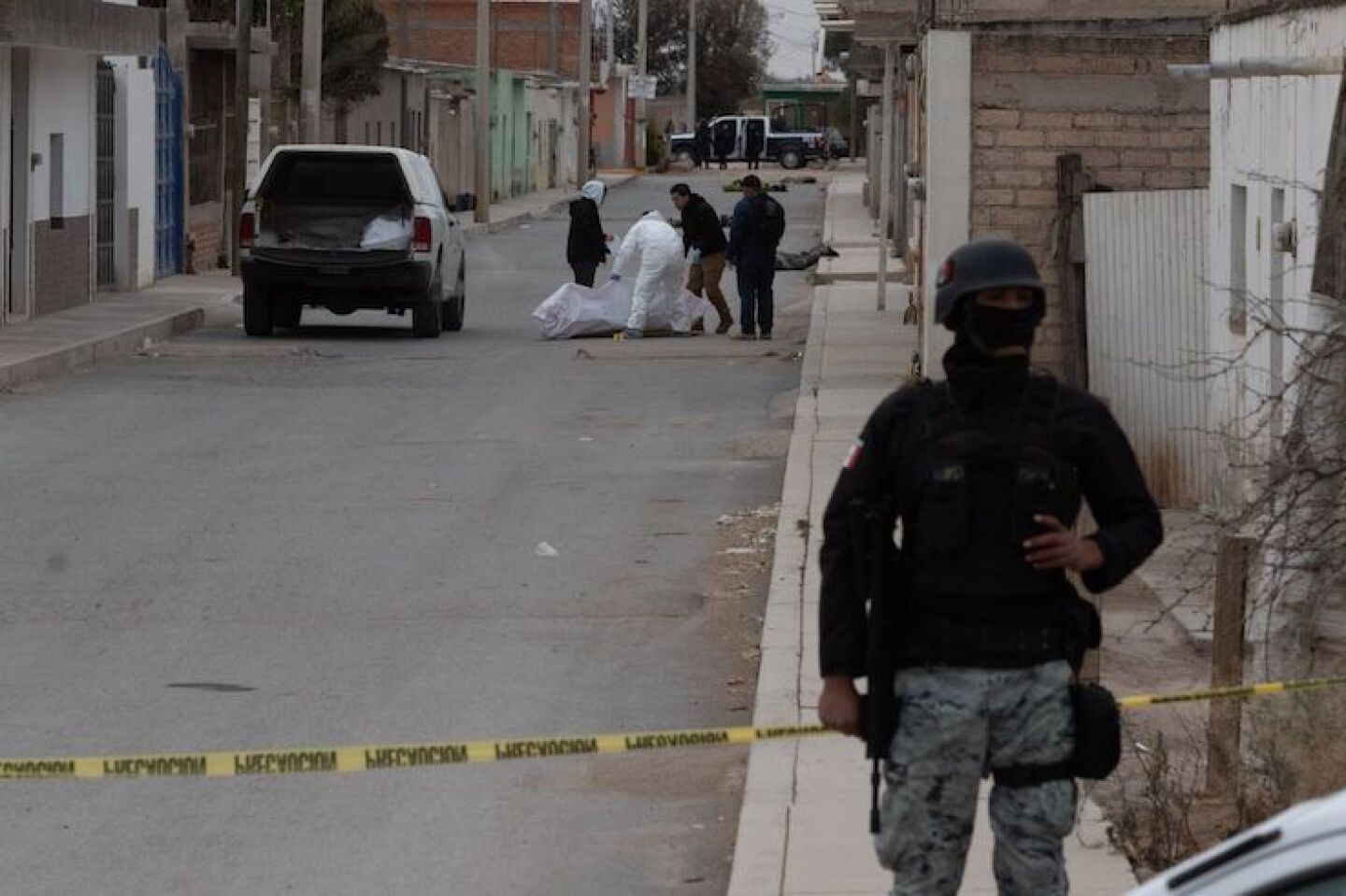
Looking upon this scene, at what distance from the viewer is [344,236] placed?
2519 cm

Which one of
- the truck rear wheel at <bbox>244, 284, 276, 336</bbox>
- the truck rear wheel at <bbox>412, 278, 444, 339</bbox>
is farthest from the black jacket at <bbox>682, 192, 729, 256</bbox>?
the truck rear wheel at <bbox>244, 284, 276, 336</bbox>

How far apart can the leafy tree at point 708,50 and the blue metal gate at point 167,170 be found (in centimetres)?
9389

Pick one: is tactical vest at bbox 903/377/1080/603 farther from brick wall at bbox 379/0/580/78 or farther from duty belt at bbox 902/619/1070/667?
brick wall at bbox 379/0/580/78

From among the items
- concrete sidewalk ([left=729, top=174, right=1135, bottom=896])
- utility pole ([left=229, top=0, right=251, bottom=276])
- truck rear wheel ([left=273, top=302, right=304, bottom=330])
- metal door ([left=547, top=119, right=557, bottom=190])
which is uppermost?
metal door ([left=547, top=119, right=557, bottom=190])

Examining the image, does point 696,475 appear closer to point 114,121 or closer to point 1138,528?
point 1138,528

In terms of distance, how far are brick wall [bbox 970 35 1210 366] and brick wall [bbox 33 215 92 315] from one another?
12708 mm

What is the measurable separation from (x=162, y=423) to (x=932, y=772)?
13.7 meters

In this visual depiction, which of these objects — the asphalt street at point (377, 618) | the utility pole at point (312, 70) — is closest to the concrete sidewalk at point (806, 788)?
the asphalt street at point (377, 618)

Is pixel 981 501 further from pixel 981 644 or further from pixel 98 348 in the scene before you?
pixel 98 348

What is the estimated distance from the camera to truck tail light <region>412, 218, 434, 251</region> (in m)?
25.0

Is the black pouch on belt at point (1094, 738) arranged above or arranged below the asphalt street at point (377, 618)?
above

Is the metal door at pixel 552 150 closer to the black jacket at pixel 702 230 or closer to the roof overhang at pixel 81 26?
the roof overhang at pixel 81 26

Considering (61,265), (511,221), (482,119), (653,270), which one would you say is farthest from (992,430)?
(511,221)

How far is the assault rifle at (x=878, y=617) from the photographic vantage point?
4879 millimetres
